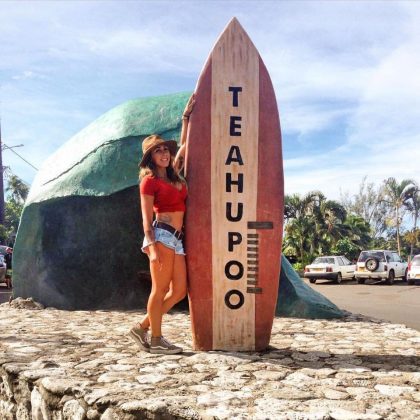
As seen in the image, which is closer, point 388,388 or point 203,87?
point 388,388

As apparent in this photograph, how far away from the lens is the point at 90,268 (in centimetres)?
725

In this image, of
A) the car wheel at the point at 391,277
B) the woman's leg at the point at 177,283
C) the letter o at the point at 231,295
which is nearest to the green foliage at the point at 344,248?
the car wheel at the point at 391,277

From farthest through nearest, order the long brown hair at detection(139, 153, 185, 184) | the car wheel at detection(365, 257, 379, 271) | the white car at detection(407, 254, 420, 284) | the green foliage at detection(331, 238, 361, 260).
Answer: the green foliage at detection(331, 238, 361, 260)
the car wheel at detection(365, 257, 379, 271)
the white car at detection(407, 254, 420, 284)
the long brown hair at detection(139, 153, 185, 184)

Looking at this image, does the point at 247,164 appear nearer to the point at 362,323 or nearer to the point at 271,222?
the point at 271,222

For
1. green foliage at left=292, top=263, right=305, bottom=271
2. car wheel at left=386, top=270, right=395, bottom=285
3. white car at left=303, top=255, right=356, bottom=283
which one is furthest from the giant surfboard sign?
green foliage at left=292, top=263, right=305, bottom=271

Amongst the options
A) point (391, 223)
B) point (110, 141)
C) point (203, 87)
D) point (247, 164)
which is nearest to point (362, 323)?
point (247, 164)

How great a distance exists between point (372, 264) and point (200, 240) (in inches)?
633

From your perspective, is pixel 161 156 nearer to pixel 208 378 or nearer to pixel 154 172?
pixel 154 172

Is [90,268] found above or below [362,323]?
above

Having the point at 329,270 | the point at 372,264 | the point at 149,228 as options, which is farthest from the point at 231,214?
the point at 329,270

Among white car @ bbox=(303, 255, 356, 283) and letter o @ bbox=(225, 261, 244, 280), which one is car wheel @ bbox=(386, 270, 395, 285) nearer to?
white car @ bbox=(303, 255, 356, 283)

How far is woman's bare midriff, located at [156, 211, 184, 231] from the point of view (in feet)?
13.5

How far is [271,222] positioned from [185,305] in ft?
10.7

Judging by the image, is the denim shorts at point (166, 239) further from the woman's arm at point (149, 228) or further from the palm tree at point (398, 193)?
the palm tree at point (398, 193)
